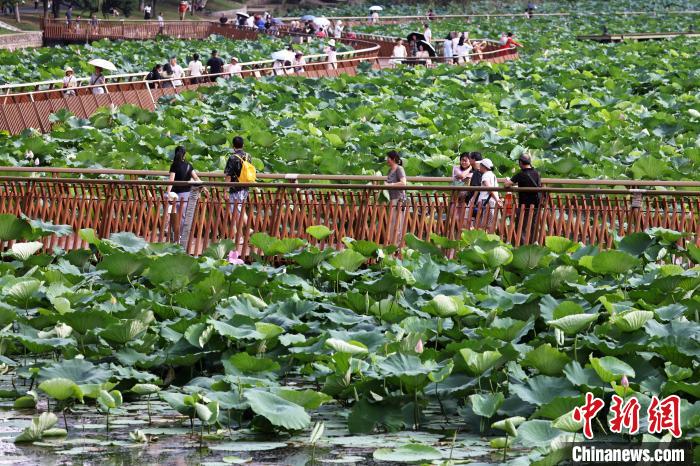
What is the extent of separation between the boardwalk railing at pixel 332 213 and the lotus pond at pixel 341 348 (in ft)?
4.58

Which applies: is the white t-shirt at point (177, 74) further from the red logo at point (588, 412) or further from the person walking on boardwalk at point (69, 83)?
the red logo at point (588, 412)

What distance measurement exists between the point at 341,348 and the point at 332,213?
5.09 m

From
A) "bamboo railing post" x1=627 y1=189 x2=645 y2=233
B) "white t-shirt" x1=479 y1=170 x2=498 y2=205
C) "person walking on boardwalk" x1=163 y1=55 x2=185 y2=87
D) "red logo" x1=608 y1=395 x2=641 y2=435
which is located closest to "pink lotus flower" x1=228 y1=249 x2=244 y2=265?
"white t-shirt" x1=479 y1=170 x2=498 y2=205

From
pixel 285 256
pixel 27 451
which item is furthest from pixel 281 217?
pixel 27 451

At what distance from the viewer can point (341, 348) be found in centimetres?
865

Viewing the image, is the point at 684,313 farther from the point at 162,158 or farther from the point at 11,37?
the point at 11,37

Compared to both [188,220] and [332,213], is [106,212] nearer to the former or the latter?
[188,220]

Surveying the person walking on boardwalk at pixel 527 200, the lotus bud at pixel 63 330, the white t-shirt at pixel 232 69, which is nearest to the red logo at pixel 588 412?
the lotus bud at pixel 63 330

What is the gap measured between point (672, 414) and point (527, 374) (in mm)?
1556

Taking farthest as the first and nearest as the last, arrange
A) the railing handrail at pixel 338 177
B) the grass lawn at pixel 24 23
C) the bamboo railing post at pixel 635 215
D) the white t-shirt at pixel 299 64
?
the grass lawn at pixel 24 23
the white t-shirt at pixel 299 64
the railing handrail at pixel 338 177
the bamboo railing post at pixel 635 215

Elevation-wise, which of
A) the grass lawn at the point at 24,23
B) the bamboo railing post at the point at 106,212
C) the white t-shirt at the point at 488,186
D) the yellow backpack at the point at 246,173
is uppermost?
the white t-shirt at the point at 488,186

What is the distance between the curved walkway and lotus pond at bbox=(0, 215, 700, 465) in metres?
12.2

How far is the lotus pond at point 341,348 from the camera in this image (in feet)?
25.9

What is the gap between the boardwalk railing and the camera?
13.2 m
